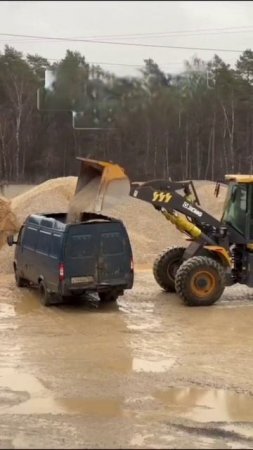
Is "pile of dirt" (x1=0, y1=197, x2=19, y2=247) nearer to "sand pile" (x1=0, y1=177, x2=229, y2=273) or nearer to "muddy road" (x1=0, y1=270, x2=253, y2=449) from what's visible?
"sand pile" (x1=0, y1=177, x2=229, y2=273)

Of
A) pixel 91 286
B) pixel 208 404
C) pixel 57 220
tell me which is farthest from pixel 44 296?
pixel 208 404

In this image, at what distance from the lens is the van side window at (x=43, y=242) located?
1345 centimetres

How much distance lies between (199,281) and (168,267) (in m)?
1.63

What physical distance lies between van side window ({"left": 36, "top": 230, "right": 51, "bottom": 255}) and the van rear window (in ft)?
2.33

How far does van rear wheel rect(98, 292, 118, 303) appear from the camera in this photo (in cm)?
1373

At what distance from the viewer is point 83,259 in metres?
13.0

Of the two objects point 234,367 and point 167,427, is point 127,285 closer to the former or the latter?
point 234,367

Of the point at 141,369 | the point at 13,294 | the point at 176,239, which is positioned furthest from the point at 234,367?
the point at 176,239

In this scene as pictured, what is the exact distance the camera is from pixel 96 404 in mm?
7777

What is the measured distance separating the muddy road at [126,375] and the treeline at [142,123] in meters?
2.81

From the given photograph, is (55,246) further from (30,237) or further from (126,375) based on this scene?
(126,375)

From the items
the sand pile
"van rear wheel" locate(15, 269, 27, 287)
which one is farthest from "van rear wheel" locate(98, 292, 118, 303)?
the sand pile

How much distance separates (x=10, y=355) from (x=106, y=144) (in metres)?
4.43

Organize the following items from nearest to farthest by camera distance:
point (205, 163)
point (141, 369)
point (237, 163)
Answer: point (141, 369) < point (205, 163) < point (237, 163)
